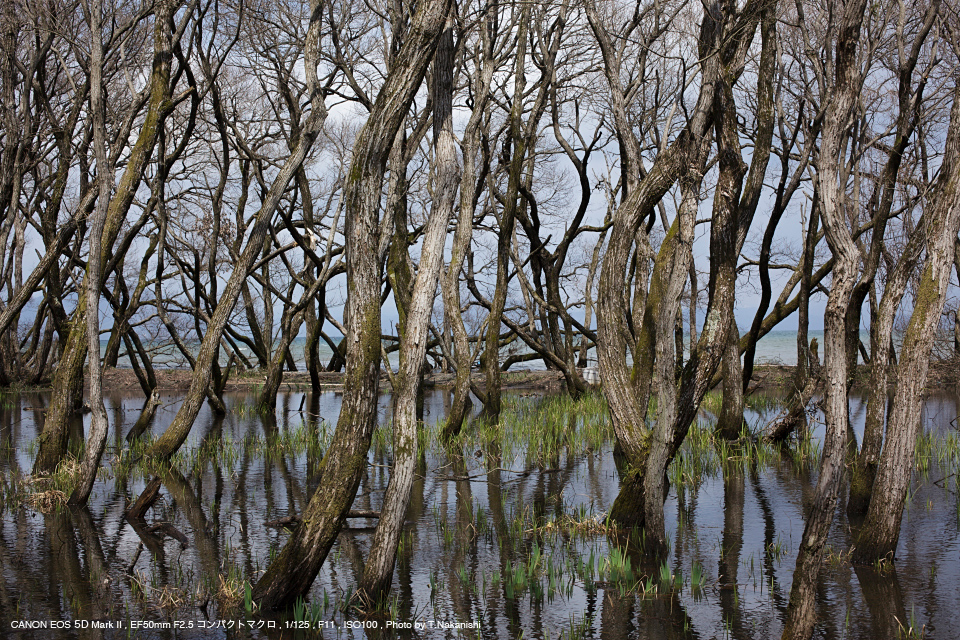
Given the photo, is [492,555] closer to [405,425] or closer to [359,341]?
[405,425]

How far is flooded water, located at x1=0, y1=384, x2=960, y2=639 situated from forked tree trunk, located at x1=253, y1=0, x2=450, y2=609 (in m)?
0.31

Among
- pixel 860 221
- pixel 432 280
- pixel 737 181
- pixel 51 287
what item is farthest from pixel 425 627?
pixel 860 221

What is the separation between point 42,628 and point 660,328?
4.64 metres

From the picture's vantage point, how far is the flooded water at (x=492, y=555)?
4.76 m

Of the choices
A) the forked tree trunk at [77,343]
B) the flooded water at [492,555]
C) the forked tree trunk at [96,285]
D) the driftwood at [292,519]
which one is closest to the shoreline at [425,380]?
the flooded water at [492,555]

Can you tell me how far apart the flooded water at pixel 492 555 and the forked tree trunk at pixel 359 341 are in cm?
31

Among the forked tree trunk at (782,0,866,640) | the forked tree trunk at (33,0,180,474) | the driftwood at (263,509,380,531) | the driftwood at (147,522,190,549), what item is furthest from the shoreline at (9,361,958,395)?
the forked tree trunk at (782,0,866,640)

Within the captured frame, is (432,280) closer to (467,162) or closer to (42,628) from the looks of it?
A: (42,628)

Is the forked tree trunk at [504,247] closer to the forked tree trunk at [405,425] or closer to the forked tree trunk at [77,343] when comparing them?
the forked tree trunk at [77,343]

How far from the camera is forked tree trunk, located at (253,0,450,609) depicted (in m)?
4.73

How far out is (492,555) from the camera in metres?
6.19

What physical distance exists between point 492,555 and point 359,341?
241cm

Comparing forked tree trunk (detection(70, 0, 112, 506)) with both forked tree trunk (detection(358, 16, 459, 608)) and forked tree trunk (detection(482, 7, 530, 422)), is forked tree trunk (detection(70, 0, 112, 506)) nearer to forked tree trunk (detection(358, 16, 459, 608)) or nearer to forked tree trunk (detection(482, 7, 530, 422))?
forked tree trunk (detection(358, 16, 459, 608))

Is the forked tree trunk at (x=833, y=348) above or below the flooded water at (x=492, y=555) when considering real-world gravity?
above
